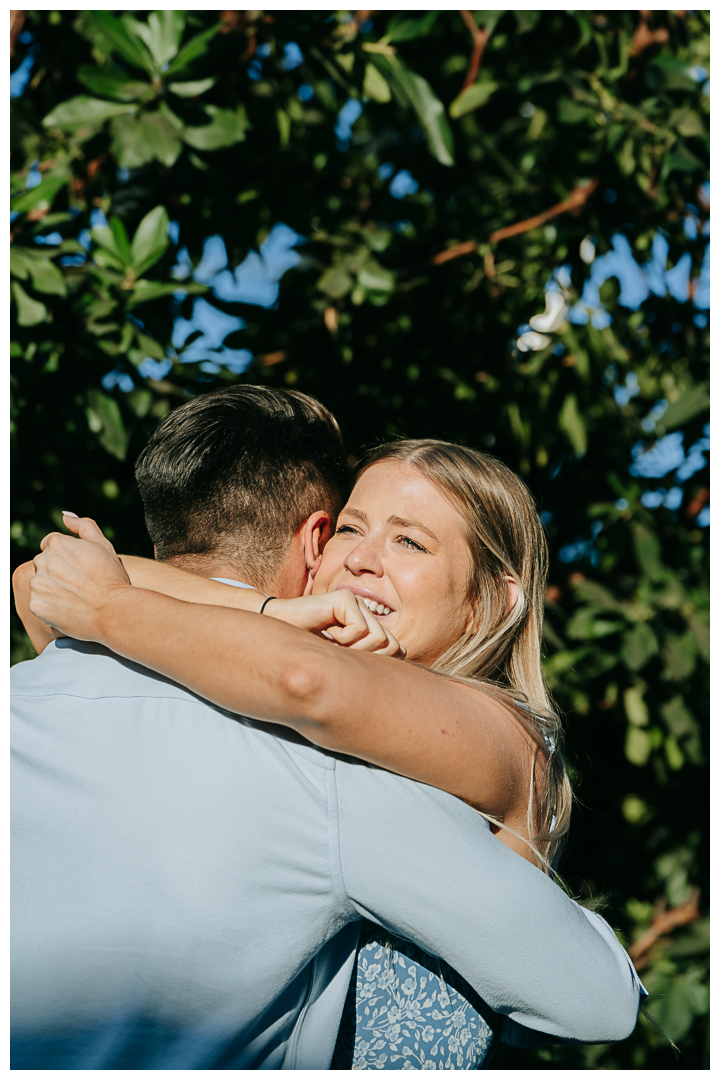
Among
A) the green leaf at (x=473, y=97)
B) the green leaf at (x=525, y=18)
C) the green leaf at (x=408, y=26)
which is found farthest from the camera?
the green leaf at (x=473, y=97)

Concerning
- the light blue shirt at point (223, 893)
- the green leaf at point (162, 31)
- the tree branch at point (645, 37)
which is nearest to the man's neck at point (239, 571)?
the light blue shirt at point (223, 893)

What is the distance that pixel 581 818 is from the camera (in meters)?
3.38

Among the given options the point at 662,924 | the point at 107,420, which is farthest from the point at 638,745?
the point at 107,420

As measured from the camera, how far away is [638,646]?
107 inches

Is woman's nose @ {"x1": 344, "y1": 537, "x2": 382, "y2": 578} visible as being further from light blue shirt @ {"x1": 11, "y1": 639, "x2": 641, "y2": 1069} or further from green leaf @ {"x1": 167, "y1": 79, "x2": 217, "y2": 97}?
green leaf @ {"x1": 167, "y1": 79, "x2": 217, "y2": 97}

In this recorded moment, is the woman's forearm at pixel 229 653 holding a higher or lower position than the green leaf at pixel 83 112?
lower

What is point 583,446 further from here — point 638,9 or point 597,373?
point 638,9

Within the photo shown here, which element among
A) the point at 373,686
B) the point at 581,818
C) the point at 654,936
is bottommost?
the point at 654,936

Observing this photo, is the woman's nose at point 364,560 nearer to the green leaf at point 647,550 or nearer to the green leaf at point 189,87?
the green leaf at point 189,87

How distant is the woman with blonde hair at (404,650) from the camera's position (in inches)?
43.0

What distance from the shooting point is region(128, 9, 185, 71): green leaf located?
6.65ft

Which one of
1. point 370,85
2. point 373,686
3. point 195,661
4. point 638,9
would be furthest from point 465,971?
point 638,9

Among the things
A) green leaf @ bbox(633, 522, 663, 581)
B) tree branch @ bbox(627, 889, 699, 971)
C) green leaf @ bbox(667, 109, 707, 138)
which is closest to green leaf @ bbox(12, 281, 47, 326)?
green leaf @ bbox(667, 109, 707, 138)

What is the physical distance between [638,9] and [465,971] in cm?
285
